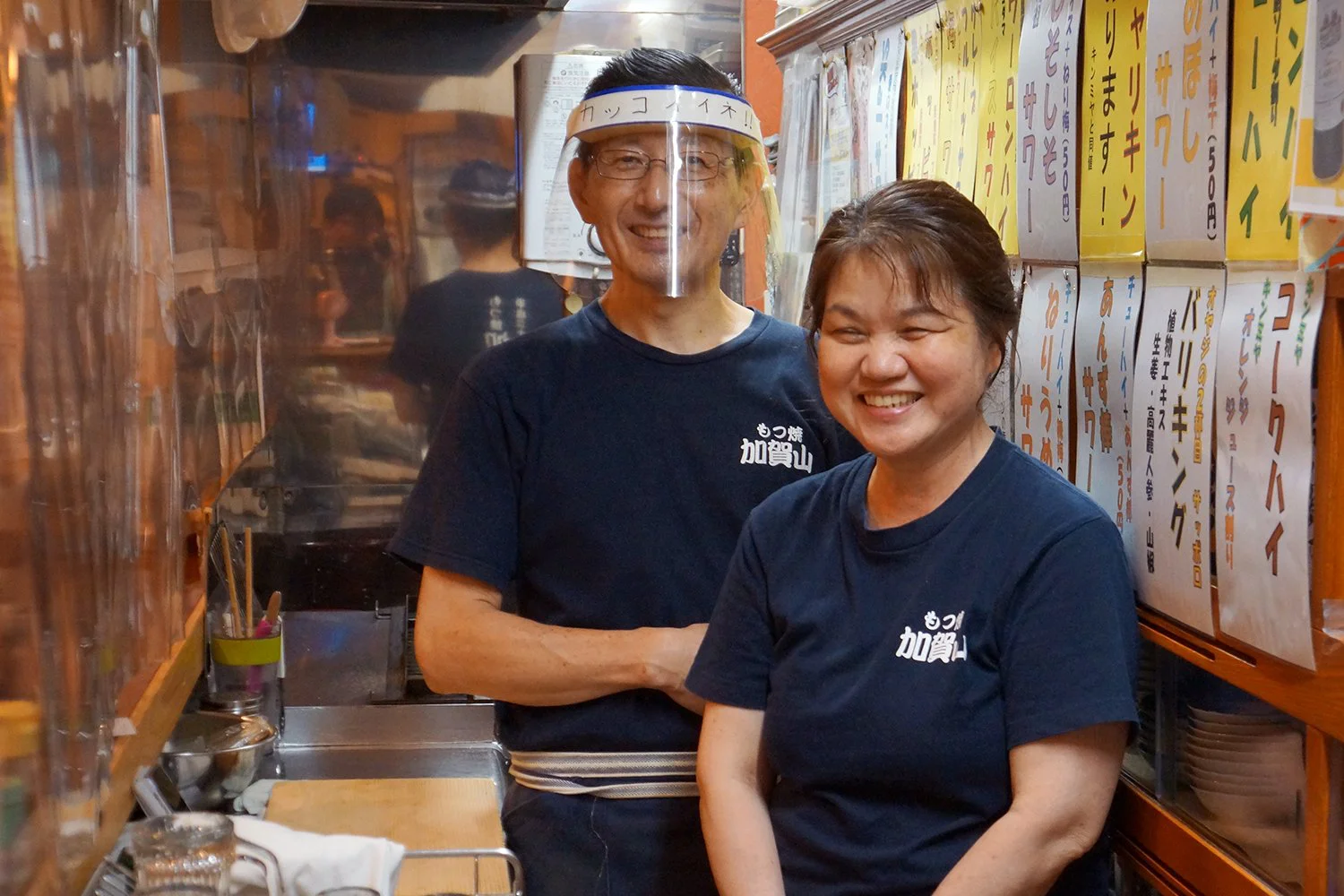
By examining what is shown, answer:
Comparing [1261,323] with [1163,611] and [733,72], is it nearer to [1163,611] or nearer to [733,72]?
[1163,611]

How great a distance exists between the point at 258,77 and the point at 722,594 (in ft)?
8.19

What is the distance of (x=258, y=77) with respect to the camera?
11.5ft

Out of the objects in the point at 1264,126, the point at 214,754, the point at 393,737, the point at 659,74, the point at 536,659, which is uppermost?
the point at 659,74

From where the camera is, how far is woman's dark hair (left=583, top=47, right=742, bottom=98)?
5.59 feet

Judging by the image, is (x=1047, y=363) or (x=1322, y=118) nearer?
(x=1322, y=118)

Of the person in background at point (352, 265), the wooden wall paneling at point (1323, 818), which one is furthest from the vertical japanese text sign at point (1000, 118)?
the person in background at point (352, 265)

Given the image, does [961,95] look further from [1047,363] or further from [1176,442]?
[1176,442]

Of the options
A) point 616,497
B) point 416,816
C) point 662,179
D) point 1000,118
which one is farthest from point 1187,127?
point 416,816

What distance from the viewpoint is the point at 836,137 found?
2.58 m

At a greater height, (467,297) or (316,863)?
(467,297)

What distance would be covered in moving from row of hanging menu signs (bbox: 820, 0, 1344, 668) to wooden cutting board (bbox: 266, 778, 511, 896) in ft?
3.91

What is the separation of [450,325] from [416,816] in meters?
1.37

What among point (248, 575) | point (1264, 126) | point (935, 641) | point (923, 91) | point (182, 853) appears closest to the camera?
point (1264, 126)

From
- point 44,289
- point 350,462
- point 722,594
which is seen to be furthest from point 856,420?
point 350,462
